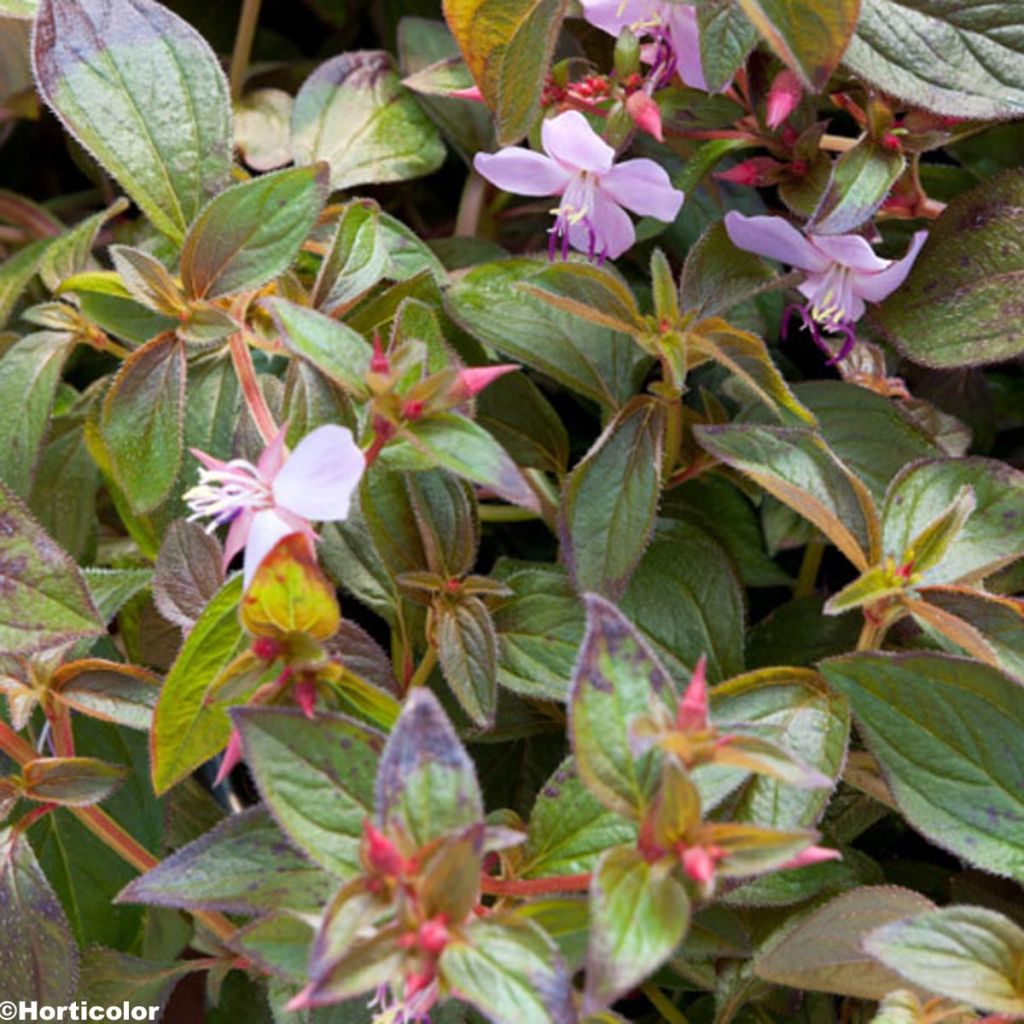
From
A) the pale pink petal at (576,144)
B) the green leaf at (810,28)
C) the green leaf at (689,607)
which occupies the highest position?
the green leaf at (810,28)

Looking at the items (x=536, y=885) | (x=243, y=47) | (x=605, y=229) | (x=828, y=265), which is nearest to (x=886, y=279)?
(x=828, y=265)

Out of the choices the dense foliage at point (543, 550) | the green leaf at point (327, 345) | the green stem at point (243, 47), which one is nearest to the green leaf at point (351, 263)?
the dense foliage at point (543, 550)

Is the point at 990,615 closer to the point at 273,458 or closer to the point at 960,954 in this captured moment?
the point at 960,954

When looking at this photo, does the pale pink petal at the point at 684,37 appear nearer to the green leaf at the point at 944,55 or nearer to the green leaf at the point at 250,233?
the green leaf at the point at 944,55

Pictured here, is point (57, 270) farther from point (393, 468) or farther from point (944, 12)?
point (944, 12)

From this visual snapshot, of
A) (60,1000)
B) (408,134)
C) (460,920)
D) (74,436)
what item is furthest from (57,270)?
(460,920)
